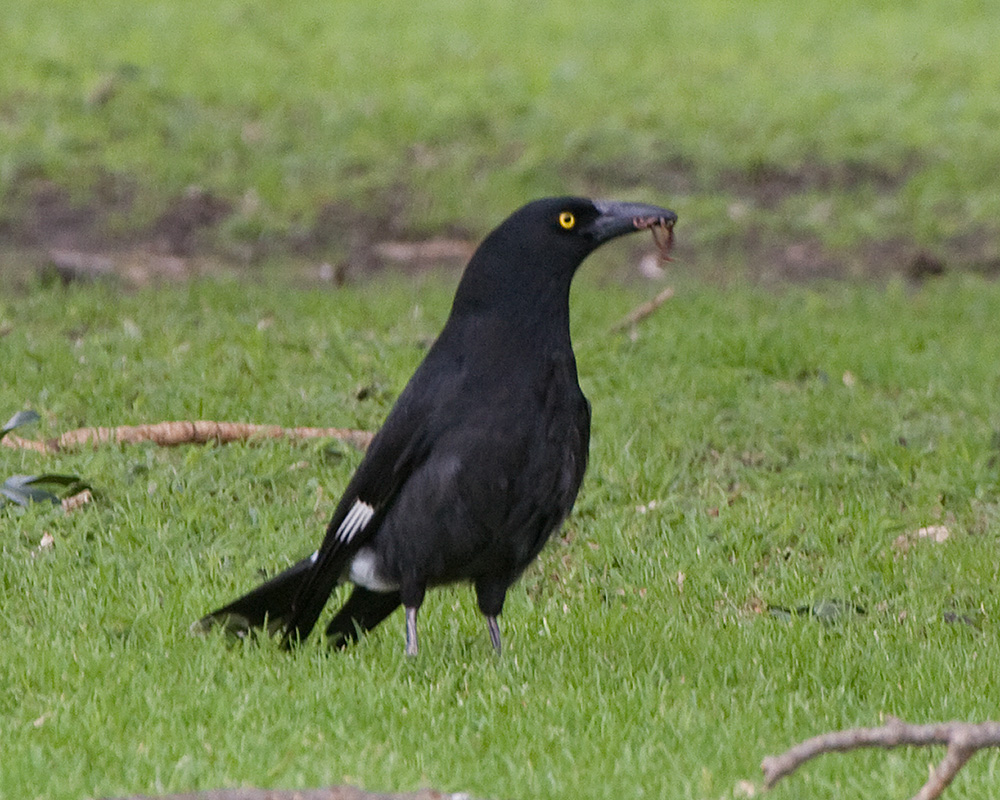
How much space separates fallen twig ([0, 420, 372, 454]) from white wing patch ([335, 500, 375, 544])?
1.94 metres

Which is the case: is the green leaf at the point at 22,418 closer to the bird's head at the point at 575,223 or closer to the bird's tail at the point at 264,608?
the bird's tail at the point at 264,608

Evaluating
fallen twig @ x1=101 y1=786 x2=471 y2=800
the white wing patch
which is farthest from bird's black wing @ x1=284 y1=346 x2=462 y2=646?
fallen twig @ x1=101 y1=786 x2=471 y2=800

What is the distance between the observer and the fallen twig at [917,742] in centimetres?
327

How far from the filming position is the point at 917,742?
3357 mm

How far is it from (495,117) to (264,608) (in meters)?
9.46

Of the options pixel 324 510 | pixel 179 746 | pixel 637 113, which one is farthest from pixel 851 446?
pixel 637 113

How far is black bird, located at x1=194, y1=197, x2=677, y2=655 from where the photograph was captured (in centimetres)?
478

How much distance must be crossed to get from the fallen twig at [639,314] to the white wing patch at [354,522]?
13.0 feet

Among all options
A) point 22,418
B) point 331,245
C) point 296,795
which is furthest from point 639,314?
point 296,795

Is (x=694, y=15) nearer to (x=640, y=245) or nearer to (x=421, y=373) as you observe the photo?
(x=640, y=245)

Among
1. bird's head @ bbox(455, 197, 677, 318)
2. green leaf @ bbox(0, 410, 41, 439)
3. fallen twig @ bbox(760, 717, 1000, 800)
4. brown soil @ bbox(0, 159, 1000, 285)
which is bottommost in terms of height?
brown soil @ bbox(0, 159, 1000, 285)

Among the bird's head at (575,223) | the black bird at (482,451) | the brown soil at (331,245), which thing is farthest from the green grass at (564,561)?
the bird's head at (575,223)

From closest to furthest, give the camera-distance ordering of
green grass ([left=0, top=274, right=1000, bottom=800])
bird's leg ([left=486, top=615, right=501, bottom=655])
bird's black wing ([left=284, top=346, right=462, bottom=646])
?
green grass ([left=0, top=274, right=1000, bottom=800]) → bird's black wing ([left=284, top=346, right=462, bottom=646]) → bird's leg ([left=486, top=615, right=501, bottom=655])

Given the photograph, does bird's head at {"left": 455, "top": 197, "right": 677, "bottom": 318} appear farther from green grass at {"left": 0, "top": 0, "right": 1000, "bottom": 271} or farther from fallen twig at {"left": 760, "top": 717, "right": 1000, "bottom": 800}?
green grass at {"left": 0, "top": 0, "right": 1000, "bottom": 271}
